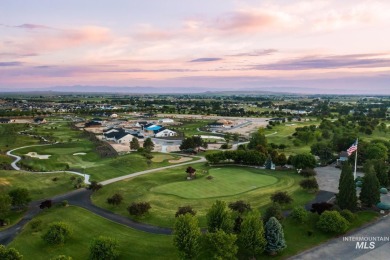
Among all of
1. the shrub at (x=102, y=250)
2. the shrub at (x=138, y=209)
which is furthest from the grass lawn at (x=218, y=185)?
the shrub at (x=102, y=250)

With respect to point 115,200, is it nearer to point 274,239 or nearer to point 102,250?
point 102,250

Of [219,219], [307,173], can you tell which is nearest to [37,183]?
[219,219]

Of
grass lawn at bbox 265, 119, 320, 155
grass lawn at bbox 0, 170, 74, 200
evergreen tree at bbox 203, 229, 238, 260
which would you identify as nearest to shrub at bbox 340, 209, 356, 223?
evergreen tree at bbox 203, 229, 238, 260

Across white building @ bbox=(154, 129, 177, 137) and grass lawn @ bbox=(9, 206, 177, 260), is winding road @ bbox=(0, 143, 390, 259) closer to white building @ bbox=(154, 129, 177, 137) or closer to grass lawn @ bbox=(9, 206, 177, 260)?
grass lawn @ bbox=(9, 206, 177, 260)

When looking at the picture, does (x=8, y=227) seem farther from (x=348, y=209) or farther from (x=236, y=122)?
(x=236, y=122)

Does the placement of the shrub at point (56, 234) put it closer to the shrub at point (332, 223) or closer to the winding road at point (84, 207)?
the winding road at point (84, 207)

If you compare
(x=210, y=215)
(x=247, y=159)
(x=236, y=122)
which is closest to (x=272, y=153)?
Result: (x=247, y=159)
